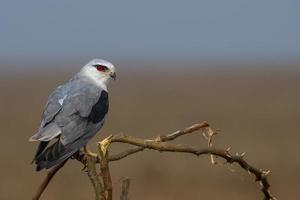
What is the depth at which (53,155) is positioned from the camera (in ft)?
15.0

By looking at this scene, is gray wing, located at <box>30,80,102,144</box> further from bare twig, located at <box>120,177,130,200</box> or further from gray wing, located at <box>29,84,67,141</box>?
bare twig, located at <box>120,177,130,200</box>

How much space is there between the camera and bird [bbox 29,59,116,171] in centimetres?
484

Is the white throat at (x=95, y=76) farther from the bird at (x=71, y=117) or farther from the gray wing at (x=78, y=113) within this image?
the gray wing at (x=78, y=113)

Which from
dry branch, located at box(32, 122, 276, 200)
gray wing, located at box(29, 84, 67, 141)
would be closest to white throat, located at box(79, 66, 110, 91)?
gray wing, located at box(29, 84, 67, 141)

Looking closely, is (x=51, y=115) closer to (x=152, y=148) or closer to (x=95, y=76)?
(x=95, y=76)

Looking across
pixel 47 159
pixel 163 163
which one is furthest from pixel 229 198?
pixel 47 159

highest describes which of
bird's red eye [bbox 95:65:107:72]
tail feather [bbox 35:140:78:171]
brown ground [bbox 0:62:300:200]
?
bird's red eye [bbox 95:65:107:72]

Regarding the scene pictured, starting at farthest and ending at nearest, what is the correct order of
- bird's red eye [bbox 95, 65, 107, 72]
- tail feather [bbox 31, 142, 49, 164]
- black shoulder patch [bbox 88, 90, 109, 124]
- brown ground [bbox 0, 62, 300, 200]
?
brown ground [bbox 0, 62, 300, 200] → bird's red eye [bbox 95, 65, 107, 72] → black shoulder patch [bbox 88, 90, 109, 124] → tail feather [bbox 31, 142, 49, 164]

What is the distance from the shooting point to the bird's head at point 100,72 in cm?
641

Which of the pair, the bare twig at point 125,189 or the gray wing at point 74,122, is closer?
the bare twig at point 125,189

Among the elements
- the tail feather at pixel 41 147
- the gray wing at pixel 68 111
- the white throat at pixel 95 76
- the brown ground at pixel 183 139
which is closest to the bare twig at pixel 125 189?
the brown ground at pixel 183 139

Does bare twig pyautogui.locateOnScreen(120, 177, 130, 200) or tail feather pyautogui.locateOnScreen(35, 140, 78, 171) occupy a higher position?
bare twig pyautogui.locateOnScreen(120, 177, 130, 200)

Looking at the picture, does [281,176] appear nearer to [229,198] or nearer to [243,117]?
[229,198]

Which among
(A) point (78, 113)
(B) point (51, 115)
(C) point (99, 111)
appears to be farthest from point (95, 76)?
(B) point (51, 115)
